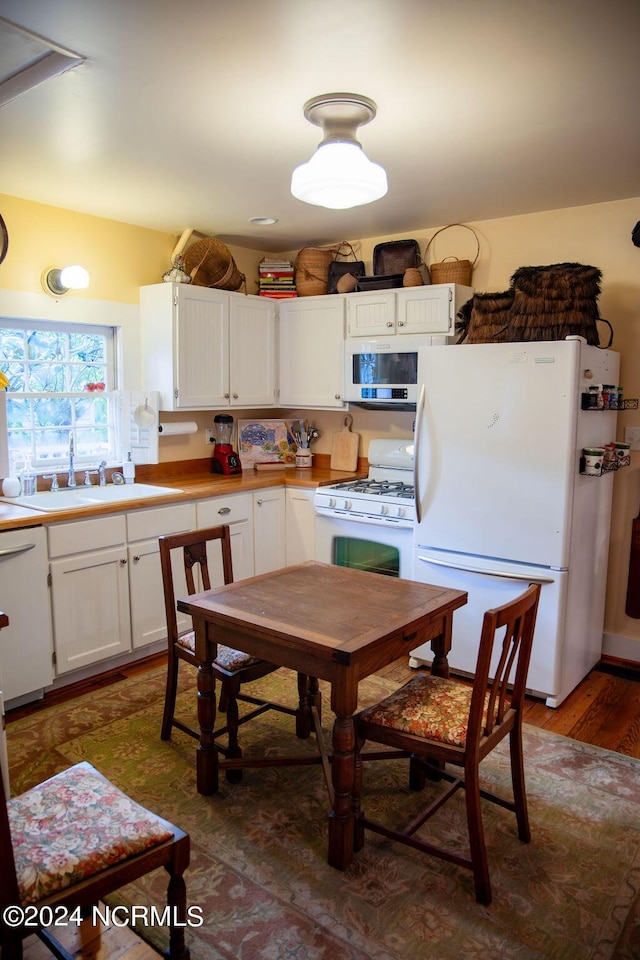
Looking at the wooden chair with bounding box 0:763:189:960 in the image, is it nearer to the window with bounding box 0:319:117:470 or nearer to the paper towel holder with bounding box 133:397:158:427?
the window with bounding box 0:319:117:470

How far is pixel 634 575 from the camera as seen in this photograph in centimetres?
349

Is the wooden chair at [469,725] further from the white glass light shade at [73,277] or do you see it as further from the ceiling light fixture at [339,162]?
the white glass light shade at [73,277]

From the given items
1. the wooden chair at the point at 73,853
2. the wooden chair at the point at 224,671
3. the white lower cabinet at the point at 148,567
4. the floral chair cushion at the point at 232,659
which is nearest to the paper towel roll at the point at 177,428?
the white lower cabinet at the point at 148,567

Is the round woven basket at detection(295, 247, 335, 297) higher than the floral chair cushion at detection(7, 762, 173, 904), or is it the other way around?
the round woven basket at detection(295, 247, 335, 297)

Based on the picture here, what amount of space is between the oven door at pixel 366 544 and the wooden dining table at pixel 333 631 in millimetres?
1024

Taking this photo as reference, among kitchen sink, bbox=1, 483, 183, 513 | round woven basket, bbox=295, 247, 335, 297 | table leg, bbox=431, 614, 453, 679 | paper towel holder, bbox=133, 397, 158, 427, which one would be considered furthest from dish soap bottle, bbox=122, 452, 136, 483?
table leg, bbox=431, 614, 453, 679

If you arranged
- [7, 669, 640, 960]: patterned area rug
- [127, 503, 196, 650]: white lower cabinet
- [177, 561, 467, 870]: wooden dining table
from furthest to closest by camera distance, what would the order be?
1. [127, 503, 196, 650]: white lower cabinet
2. [177, 561, 467, 870]: wooden dining table
3. [7, 669, 640, 960]: patterned area rug

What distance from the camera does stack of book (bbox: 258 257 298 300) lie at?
4438 mm

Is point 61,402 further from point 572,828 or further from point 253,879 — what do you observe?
point 572,828

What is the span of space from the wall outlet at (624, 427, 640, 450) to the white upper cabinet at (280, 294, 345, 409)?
5.36ft

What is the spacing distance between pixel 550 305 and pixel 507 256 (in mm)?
855

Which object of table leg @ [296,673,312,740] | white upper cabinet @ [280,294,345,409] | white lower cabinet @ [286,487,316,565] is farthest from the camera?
white upper cabinet @ [280,294,345,409]

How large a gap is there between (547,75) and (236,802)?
8.44 feet

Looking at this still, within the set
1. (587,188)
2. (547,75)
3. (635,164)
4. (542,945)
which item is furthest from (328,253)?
(542,945)
